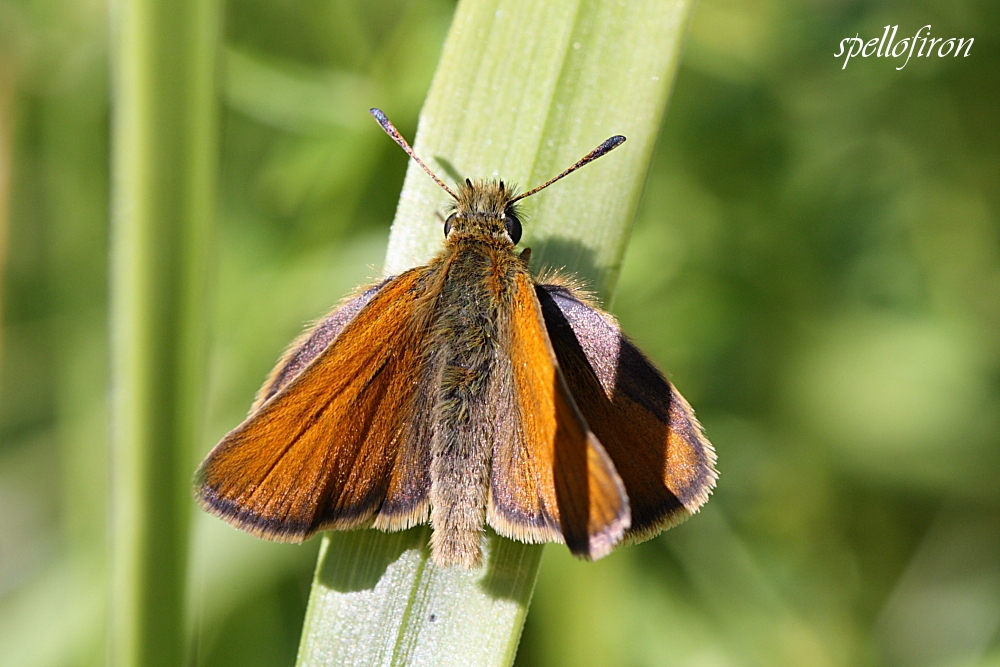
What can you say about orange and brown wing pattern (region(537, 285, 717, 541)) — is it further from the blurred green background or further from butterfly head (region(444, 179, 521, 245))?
the blurred green background

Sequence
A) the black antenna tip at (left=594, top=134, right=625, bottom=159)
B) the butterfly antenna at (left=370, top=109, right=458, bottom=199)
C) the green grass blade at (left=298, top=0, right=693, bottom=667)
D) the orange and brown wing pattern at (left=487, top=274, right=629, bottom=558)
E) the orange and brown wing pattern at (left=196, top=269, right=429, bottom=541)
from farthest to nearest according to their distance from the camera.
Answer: the butterfly antenna at (left=370, top=109, right=458, bottom=199)
the black antenna tip at (left=594, top=134, right=625, bottom=159)
the green grass blade at (left=298, top=0, right=693, bottom=667)
the orange and brown wing pattern at (left=196, top=269, right=429, bottom=541)
the orange and brown wing pattern at (left=487, top=274, right=629, bottom=558)

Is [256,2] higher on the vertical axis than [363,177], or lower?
higher

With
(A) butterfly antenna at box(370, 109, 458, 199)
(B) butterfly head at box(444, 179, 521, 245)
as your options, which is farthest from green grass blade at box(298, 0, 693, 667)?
(B) butterfly head at box(444, 179, 521, 245)

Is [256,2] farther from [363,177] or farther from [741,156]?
[741,156]

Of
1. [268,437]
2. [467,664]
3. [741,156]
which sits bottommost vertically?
[467,664]

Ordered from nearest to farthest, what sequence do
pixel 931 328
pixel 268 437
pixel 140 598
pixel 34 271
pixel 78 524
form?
pixel 140 598, pixel 268 437, pixel 78 524, pixel 931 328, pixel 34 271

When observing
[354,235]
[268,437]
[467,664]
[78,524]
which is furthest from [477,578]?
[78,524]
